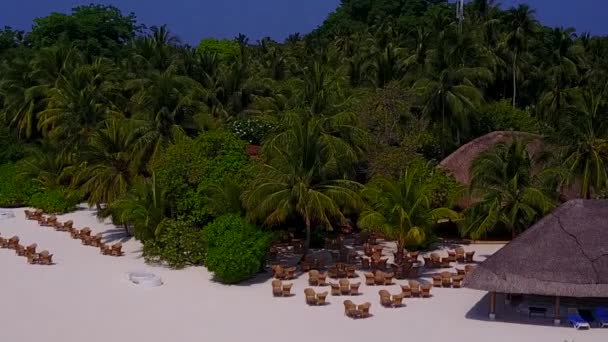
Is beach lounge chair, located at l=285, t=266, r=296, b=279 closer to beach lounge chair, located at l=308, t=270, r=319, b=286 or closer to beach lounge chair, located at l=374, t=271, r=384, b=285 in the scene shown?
beach lounge chair, located at l=308, t=270, r=319, b=286

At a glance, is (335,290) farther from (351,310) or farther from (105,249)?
(105,249)

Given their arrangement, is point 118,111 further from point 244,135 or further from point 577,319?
Answer: point 577,319

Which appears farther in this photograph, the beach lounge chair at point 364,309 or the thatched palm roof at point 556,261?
the beach lounge chair at point 364,309

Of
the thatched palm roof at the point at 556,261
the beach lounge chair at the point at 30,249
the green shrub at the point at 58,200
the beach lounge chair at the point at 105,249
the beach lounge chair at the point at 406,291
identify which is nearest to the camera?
the thatched palm roof at the point at 556,261

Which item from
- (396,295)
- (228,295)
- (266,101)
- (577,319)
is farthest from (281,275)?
(266,101)

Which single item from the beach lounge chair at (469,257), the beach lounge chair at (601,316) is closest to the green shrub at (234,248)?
the beach lounge chair at (469,257)

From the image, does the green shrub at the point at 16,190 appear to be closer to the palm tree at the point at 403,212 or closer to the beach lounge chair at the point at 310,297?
the palm tree at the point at 403,212
